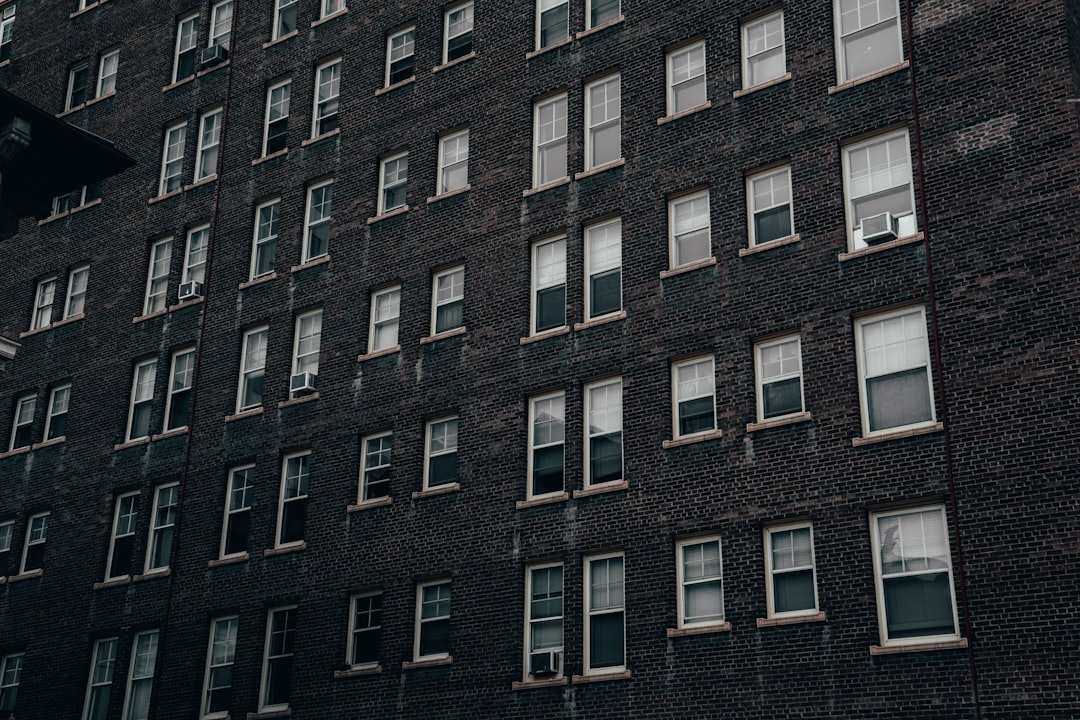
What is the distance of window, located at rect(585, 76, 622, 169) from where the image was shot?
3262 centimetres

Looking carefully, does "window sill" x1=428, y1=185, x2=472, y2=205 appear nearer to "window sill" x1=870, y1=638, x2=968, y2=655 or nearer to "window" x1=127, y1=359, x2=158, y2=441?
"window" x1=127, y1=359, x2=158, y2=441

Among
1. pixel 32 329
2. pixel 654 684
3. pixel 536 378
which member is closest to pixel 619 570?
pixel 654 684

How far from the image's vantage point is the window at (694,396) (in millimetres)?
28594

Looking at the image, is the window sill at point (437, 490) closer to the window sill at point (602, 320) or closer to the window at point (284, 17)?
the window sill at point (602, 320)

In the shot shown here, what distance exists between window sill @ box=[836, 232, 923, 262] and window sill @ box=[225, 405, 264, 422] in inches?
634

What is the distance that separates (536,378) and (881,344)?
812cm

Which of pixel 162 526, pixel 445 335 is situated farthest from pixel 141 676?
pixel 445 335

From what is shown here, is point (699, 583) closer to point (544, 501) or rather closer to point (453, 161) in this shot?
point (544, 501)

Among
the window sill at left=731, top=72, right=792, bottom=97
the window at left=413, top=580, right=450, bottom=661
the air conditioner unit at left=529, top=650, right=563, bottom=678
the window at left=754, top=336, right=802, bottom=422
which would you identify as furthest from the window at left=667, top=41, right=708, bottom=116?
the air conditioner unit at left=529, top=650, right=563, bottom=678

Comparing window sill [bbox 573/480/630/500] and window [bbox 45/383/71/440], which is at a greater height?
window [bbox 45/383/71/440]

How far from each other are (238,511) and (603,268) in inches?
461

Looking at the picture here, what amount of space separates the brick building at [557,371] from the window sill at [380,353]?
0.21 ft

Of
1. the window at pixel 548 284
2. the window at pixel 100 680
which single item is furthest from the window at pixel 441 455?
the window at pixel 100 680

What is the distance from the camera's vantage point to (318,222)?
37.6m
